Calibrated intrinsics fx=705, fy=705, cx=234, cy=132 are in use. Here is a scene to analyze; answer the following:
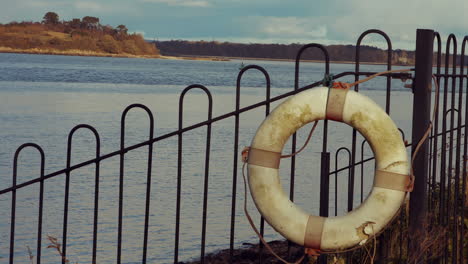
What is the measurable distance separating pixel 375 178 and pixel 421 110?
0.53 meters

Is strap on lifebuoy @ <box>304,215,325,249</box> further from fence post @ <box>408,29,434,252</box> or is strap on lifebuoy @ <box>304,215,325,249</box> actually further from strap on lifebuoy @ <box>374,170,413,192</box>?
fence post @ <box>408,29,434,252</box>

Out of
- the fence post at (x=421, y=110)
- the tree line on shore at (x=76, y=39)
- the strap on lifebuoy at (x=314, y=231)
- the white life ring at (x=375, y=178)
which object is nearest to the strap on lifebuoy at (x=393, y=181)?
the white life ring at (x=375, y=178)

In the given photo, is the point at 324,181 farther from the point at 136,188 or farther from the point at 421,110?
the point at 136,188

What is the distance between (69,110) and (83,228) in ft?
44.9

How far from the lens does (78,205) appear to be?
804 cm

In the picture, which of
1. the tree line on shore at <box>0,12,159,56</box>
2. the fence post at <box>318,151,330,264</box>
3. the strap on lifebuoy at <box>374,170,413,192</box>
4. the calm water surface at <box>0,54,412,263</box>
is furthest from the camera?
the tree line on shore at <box>0,12,159,56</box>

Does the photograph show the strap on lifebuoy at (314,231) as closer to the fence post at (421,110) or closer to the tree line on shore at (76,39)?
the fence post at (421,110)

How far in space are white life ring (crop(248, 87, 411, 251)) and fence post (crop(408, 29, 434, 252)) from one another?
395 millimetres

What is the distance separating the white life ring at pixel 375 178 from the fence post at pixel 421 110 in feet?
1.30

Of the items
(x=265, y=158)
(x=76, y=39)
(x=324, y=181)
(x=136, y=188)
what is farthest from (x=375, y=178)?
(x=76, y=39)

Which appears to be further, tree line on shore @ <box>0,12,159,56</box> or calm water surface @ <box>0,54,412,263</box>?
tree line on shore @ <box>0,12,159,56</box>

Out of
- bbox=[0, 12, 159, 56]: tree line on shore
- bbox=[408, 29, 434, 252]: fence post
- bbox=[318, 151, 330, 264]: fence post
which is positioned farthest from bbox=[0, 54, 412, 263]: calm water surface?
bbox=[0, 12, 159, 56]: tree line on shore

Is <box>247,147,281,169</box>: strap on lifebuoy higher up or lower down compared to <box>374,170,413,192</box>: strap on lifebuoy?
higher up

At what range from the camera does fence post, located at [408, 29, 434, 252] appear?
341 cm
